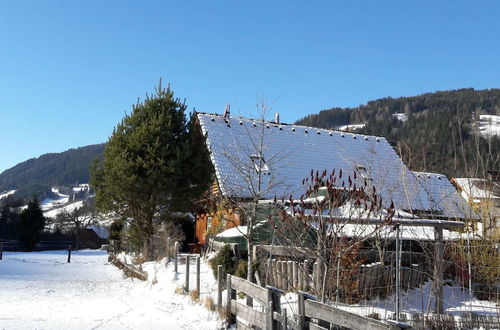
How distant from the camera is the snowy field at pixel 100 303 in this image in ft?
32.4

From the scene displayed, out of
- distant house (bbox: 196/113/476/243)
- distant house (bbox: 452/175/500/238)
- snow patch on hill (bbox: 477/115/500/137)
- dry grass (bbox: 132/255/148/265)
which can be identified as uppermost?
distant house (bbox: 196/113/476/243)

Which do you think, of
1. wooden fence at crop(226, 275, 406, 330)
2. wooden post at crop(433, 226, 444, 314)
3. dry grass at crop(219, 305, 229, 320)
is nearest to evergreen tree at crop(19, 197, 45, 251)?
dry grass at crop(219, 305, 229, 320)

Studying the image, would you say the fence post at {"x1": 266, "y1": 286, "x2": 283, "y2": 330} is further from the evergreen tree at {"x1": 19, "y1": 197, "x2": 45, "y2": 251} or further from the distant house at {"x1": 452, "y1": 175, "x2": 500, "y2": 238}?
the evergreen tree at {"x1": 19, "y1": 197, "x2": 45, "y2": 251}

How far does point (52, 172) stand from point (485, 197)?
19397 cm

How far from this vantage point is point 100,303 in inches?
517

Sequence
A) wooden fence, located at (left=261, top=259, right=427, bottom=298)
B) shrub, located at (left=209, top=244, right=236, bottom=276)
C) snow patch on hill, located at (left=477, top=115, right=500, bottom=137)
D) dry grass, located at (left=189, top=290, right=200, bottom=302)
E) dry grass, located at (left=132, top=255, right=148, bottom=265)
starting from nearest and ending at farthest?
snow patch on hill, located at (left=477, top=115, right=500, bottom=137)
dry grass, located at (left=189, top=290, right=200, bottom=302)
wooden fence, located at (left=261, top=259, right=427, bottom=298)
shrub, located at (left=209, top=244, right=236, bottom=276)
dry grass, located at (left=132, top=255, right=148, bottom=265)

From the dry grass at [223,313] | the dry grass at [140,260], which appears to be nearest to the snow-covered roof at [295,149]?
the dry grass at [140,260]

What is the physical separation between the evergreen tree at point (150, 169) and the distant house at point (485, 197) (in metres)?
12.5

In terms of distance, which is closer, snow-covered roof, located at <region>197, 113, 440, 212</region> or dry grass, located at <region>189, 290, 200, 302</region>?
dry grass, located at <region>189, 290, 200, 302</region>

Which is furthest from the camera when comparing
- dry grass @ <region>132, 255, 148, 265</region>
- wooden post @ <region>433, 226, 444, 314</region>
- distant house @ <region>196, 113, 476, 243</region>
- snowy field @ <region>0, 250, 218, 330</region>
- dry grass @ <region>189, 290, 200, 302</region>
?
distant house @ <region>196, 113, 476, 243</region>

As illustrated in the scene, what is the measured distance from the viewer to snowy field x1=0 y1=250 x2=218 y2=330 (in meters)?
9.88

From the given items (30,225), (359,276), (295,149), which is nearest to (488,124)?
(359,276)

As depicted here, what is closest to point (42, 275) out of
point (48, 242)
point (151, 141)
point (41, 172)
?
point (151, 141)

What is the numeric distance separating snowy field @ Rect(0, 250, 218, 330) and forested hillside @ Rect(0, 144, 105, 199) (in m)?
156
